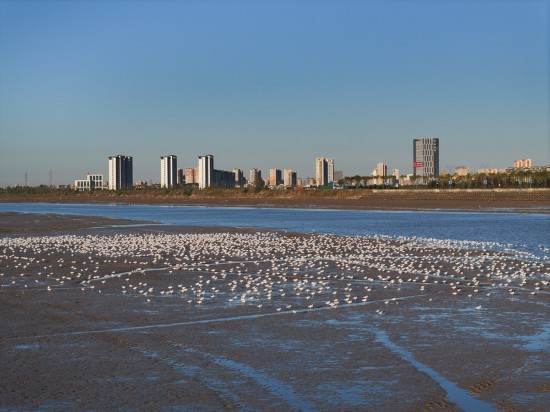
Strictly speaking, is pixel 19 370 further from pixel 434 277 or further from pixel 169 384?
pixel 434 277

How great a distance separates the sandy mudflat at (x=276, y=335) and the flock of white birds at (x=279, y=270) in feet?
0.28

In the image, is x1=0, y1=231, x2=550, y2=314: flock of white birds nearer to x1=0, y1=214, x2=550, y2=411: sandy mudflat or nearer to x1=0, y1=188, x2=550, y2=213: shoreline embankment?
x1=0, y1=214, x2=550, y2=411: sandy mudflat

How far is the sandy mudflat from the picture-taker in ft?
28.0

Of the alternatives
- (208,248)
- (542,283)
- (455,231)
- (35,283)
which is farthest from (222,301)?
(455,231)

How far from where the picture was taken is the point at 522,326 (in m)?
12.6

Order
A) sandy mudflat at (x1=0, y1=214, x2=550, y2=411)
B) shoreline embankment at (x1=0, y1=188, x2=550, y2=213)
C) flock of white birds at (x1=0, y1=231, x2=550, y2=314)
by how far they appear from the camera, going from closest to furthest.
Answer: sandy mudflat at (x1=0, y1=214, x2=550, y2=411) → flock of white birds at (x1=0, y1=231, x2=550, y2=314) → shoreline embankment at (x1=0, y1=188, x2=550, y2=213)

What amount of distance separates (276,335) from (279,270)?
9.95 metres

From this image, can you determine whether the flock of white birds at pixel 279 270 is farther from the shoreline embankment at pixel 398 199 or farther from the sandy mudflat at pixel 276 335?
the shoreline embankment at pixel 398 199

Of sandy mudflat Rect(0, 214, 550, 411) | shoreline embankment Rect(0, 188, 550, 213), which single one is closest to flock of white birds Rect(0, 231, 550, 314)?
sandy mudflat Rect(0, 214, 550, 411)

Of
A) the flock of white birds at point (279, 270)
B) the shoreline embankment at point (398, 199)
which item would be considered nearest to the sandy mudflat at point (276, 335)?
the flock of white birds at point (279, 270)

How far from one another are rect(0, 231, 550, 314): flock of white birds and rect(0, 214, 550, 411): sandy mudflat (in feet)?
0.28

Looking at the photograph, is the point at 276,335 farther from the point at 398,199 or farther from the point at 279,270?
the point at 398,199

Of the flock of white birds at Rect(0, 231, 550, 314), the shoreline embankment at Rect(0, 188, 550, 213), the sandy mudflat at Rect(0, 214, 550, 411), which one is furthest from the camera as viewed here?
the shoreline embankment at Rect(0, 188, 550, 213)

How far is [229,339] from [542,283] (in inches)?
405
